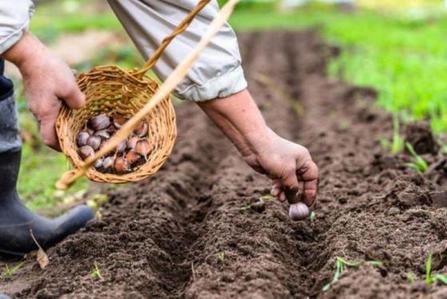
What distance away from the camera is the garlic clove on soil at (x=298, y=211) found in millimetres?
2951

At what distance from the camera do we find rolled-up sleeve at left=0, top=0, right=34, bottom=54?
2225mm

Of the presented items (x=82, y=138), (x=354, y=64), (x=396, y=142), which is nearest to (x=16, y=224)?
(x=82, y=138)

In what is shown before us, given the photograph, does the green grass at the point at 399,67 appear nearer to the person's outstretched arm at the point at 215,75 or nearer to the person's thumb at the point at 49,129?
the person's outstretched arm at the point at 215,75

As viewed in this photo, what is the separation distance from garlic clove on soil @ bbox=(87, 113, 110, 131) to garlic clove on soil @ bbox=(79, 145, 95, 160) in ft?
0.41

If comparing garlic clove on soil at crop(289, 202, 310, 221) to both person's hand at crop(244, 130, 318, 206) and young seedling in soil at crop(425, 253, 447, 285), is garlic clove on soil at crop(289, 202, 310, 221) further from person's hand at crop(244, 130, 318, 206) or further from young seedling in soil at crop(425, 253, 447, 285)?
young seedling in soil at crop(425, 253, 447, 285)

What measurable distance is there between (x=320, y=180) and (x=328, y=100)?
9.03 feet

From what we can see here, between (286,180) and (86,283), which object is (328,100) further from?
(86,283)

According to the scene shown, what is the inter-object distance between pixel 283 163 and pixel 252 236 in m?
0.27

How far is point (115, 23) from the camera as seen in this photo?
14.0 meters

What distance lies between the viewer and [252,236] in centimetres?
274

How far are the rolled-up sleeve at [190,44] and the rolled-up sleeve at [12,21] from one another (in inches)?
17.5

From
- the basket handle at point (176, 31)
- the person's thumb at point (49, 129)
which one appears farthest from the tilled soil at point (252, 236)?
the basket handle at point (176, 31)

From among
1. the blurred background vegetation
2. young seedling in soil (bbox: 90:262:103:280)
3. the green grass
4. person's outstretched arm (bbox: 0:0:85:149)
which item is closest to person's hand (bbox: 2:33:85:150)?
person's outstretched arm (bbox: 0:0:85:149)

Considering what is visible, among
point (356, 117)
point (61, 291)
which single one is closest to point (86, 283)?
point (61, 291)
